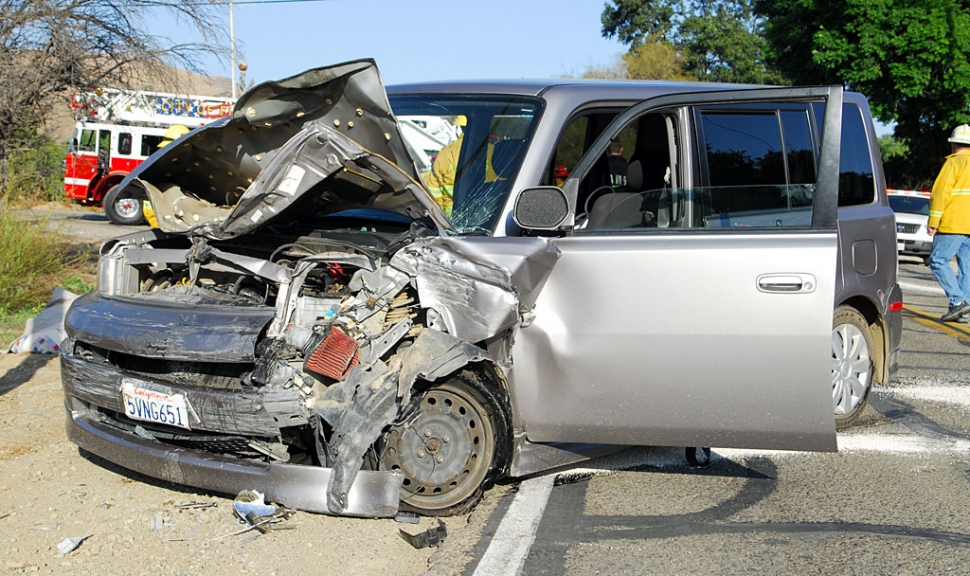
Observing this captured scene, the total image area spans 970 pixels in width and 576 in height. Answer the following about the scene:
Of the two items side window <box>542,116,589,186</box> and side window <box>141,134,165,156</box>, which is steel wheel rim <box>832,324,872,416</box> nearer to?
side window <box>542,116,589,186</box>

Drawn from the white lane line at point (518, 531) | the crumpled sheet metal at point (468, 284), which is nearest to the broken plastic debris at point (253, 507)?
the white lane line at point (518, 531)

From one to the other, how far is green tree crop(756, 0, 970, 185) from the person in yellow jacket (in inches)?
573

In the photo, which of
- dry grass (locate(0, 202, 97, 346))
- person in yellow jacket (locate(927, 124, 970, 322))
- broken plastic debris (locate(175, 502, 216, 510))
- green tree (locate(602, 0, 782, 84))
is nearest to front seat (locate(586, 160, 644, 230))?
broken plastic debris (locate(175, 502, 216, 510))

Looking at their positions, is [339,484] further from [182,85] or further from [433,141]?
[182,85]

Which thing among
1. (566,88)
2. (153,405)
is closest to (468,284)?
(566,88)

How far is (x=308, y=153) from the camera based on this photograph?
4.20 meters

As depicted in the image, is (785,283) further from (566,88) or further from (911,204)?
(911,204)

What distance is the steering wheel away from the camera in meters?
5.06

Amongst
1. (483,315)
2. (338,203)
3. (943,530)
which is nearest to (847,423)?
(943,530)

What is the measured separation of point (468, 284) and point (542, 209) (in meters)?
0.48

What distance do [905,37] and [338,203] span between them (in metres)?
25.0

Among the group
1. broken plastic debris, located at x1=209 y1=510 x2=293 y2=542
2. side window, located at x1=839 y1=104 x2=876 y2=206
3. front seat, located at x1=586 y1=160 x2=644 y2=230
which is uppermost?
side window, located at x1=839 y1=104 x2=876 y2=206

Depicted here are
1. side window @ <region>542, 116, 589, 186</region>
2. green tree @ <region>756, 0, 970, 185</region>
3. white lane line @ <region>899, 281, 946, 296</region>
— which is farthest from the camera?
green tree @ <region>756, 0, 970, 185</region>

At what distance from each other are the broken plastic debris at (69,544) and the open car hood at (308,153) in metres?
1.52
